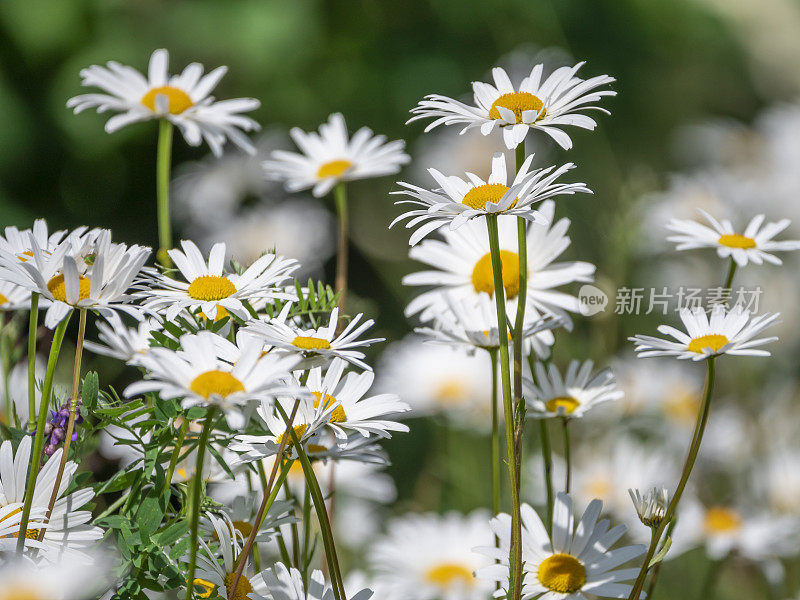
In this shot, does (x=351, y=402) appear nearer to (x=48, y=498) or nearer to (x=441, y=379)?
(x=48, y=498)

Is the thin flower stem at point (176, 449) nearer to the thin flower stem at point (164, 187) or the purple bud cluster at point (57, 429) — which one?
the purple bud cluster at point (57, 429)

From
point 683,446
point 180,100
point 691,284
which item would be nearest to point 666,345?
point 180,100

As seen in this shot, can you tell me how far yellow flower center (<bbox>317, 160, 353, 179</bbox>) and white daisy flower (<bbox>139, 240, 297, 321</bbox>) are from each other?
0.77 feet

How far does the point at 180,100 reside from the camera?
1.81ft

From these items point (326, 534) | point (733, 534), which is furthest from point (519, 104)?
point (733, 534)

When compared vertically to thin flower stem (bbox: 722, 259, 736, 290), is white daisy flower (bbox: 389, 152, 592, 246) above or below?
above

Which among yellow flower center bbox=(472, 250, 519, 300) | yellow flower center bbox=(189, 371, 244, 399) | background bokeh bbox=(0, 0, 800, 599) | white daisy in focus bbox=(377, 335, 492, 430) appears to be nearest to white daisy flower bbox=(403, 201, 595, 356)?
yellow flower center bbox=(472, 250, 519, 300)

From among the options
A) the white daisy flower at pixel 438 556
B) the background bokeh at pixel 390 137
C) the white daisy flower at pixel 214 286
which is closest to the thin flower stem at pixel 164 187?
the white daisy flower at pixel 214 286

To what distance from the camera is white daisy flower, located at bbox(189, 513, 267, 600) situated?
36 cm

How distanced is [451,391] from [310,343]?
0.75 metres

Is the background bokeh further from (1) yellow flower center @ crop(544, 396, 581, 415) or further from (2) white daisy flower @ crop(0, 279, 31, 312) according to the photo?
(2) white daisy flower @ crop(0, 279, 31, 312)

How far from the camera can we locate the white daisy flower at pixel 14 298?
1.34ft

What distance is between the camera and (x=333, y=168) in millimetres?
632

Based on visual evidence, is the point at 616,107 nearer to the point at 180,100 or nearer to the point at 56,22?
the point at 56,22
